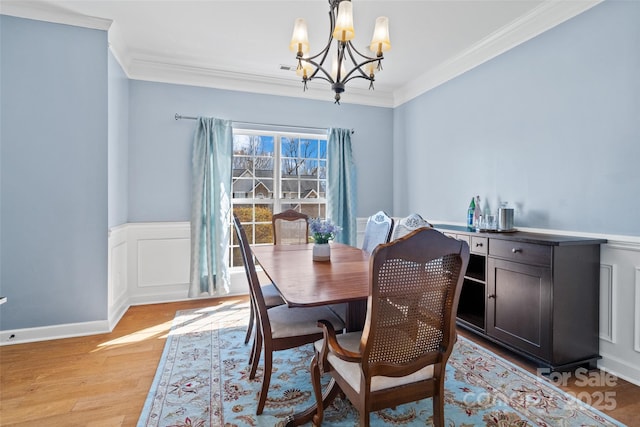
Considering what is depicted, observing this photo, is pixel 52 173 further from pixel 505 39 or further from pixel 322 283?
pixel 505 39

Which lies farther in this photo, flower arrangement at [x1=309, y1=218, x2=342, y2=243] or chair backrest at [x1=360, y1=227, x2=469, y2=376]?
flower arrangement at [x1=309, y1=218, x2=342, y2=243]

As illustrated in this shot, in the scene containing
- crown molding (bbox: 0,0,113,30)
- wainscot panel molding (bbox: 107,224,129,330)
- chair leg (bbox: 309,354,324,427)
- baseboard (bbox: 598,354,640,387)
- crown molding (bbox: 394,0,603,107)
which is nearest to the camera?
chair leg (bbox: 309,354,324,427)

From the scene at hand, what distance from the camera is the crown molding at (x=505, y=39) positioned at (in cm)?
238

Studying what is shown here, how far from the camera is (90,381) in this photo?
205 cm

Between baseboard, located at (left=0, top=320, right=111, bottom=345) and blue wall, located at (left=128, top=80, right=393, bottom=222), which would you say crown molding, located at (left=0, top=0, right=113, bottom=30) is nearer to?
blue wall, located at (left=128, top=80, right=393, bottom=222)

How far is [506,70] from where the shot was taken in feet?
9.55

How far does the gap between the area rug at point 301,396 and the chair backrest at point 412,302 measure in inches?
25.6

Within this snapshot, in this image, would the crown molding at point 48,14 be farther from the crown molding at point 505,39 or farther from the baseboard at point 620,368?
the baseboard at point 620,368

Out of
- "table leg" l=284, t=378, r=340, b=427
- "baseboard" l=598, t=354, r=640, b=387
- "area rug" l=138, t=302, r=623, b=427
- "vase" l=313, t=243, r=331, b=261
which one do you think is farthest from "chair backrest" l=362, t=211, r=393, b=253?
"baseboard" l=598, t=354, r=640, b=387

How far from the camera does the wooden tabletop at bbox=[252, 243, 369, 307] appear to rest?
140 centimetres

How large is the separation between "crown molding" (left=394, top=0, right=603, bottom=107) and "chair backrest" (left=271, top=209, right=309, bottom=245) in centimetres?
232

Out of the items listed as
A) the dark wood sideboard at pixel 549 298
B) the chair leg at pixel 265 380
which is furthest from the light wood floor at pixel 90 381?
the chair leg at pixel 265 380

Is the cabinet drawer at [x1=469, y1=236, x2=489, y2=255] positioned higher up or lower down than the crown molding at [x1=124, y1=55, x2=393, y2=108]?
lower down

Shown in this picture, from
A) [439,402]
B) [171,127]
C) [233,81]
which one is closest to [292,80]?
[233,81]
